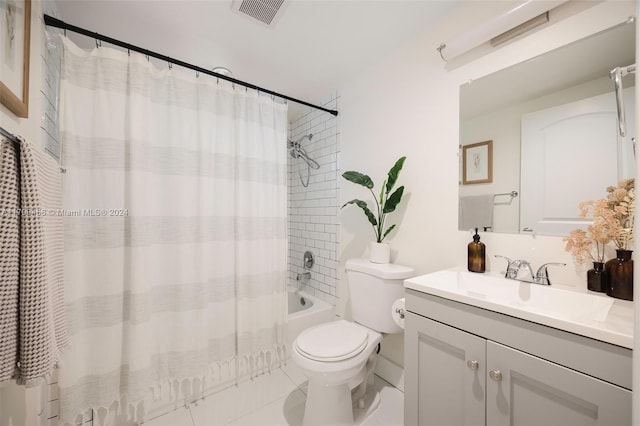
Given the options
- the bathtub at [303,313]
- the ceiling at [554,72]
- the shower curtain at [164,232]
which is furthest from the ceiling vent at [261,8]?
the bathtub at [303,313]

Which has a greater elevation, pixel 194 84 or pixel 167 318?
pixel 194 84

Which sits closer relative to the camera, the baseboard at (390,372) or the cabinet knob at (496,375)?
the cabinet knob at (496,375)

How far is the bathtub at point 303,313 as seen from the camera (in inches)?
77.0

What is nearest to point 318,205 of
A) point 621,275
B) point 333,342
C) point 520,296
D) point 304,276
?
point 304,276

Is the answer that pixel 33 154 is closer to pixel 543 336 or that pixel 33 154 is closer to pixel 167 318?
pixel 167 318

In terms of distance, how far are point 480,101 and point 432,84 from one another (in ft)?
1.09

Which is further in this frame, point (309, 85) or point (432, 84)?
point (309, 85)

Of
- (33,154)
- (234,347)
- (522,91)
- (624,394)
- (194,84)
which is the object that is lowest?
(234,347)

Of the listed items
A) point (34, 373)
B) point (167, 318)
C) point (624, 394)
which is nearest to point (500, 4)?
point (624, 394)

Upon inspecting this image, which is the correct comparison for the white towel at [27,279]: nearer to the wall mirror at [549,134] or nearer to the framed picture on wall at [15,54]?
the framed picture on wall at [15,54]

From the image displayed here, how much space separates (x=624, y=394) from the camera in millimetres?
614

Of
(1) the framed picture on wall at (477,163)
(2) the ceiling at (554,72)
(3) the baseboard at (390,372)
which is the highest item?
(2) the ceiling at (554,72)

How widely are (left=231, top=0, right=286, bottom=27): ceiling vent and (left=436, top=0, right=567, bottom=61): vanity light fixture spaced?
0.92 meters

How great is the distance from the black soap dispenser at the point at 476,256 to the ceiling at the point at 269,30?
1.32m
